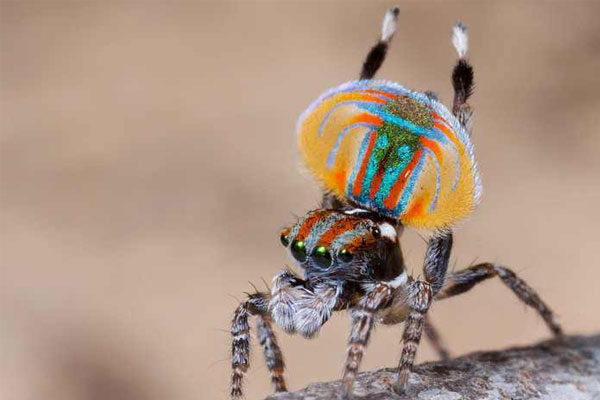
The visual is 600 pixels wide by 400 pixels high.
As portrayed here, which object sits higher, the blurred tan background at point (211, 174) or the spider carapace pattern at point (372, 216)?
the blurred tan background at point (211, 174)

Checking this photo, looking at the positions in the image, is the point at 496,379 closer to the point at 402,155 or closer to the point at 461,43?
the point at 402,155

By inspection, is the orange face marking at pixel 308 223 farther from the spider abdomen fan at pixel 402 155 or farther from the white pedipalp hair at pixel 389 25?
the white pedipalp hair at pixel 389 25

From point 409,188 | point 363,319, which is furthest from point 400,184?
point 363,319

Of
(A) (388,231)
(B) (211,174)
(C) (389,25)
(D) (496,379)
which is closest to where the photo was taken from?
(D) (496,379)

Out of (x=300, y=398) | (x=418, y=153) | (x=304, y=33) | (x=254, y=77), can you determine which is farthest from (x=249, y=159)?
(x=300, y=398)

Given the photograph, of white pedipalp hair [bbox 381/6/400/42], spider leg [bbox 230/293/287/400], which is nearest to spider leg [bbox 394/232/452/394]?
spider leg [bbox 230/293/287/400]

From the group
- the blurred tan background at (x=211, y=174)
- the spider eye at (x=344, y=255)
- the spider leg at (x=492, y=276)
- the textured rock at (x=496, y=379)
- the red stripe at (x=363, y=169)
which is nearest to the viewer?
the textured rock at (x=496, y=379)

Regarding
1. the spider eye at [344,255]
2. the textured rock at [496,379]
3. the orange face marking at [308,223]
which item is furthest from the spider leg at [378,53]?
the textured rock at [496,379]
